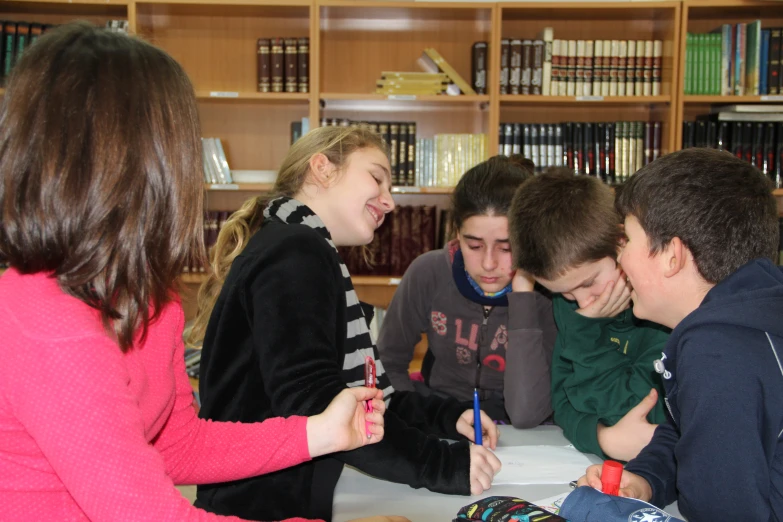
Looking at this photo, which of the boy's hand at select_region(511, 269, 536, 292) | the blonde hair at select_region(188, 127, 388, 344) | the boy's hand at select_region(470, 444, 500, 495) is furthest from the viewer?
the boy's hand at select_region(511, 269, 536, 292)

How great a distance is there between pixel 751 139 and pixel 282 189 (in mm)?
2818

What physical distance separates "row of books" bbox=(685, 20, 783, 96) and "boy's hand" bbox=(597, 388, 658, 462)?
261cm

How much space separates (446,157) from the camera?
3.62 metres

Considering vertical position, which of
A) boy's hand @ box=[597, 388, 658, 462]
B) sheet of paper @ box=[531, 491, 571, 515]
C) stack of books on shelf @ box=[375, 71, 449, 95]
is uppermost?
stack of books on shelf @ box=[375, 71, 449, 95]

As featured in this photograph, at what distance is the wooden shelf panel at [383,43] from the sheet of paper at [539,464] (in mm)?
2754

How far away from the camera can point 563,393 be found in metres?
1.57

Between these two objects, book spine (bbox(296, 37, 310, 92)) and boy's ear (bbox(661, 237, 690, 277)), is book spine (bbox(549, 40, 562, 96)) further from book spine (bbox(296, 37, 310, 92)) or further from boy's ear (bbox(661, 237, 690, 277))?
boy's ear (bbox(661, 237, 690, 277))

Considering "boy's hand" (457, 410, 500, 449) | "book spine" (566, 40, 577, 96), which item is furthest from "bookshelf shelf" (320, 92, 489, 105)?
"boy's hand" (457, 410, 500, 449)

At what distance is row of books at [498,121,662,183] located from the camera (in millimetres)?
3582

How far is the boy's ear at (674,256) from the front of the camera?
1.10m

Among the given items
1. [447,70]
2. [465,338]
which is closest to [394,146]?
[447,70]

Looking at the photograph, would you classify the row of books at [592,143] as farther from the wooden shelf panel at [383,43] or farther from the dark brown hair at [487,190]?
the dark brown hair at [487,190]

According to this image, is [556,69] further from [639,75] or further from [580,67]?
[639,75]

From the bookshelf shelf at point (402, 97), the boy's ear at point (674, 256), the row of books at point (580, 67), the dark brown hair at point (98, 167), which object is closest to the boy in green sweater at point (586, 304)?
the boy's ear at point (674, 256)
